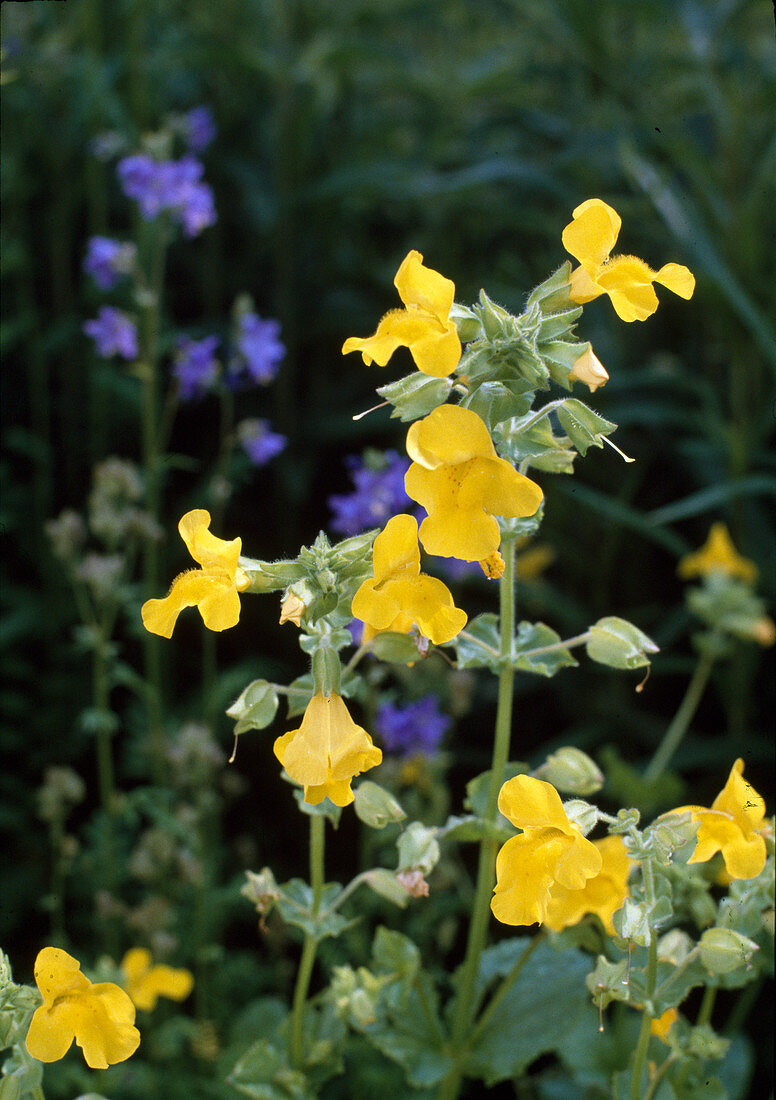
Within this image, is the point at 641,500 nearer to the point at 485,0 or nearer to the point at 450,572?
the point at 450,572

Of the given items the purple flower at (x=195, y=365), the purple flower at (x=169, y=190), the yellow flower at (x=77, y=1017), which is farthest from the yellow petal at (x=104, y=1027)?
the purple flower at (x=169, y=190)

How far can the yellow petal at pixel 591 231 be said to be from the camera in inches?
33.3

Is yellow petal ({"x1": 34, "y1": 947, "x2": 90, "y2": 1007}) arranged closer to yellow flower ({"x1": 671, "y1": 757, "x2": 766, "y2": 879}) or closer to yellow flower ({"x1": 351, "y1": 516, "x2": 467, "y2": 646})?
yellow flower ({"x1": 351, "y1": 516, "x2": 467, "y2": 646})

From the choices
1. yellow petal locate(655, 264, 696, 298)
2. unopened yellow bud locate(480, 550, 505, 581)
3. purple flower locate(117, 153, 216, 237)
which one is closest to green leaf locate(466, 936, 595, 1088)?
unopened yellow bud locate(480, 550, 505, 581)

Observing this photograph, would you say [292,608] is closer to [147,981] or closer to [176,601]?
[176,601]

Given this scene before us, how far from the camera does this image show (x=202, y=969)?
1.54 m

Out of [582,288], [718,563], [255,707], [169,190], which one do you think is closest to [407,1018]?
[255,707]

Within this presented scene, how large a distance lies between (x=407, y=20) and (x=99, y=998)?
314 cm

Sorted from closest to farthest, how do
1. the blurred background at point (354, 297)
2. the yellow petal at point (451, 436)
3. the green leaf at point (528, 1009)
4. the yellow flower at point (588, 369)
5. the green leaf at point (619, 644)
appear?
the yellow petal at point (451, 436)
the yellow flower at point (588, 369)
the green leaf at point (619, 644)
the green leaf at point (528, 1009)
the blurred background at point (354, 297)

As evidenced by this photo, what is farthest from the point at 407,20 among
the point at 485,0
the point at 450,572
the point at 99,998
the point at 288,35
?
the point at 99,998

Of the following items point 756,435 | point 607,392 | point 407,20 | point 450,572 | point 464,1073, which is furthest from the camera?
point 407,20

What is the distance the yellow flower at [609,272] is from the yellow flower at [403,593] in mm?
269

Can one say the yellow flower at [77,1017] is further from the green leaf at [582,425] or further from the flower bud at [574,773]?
the green leaf at [582,425]

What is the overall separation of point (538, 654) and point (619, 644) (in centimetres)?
9
